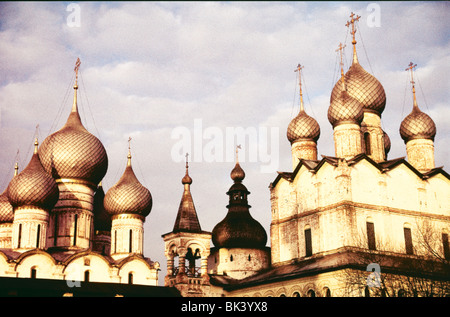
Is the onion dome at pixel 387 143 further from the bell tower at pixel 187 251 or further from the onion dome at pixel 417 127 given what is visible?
the bell tower at pixel 187 251

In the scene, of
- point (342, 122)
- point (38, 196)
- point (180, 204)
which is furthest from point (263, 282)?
point (38, 196)

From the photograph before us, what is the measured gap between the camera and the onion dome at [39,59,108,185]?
115 feet

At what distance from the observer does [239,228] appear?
129 feet

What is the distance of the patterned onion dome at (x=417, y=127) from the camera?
37.0 meters

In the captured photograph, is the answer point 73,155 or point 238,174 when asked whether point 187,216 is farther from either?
point 238,174

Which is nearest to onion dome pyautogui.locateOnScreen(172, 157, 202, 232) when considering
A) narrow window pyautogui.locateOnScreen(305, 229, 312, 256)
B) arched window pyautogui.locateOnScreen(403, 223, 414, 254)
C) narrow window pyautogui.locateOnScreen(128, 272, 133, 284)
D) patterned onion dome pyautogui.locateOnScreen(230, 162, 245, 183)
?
narrow window pyautogui.locateOnScreen(128, 272, 133, 284)

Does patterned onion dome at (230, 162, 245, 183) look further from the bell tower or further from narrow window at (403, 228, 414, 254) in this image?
narrow window at (403, 228, 414, 254)

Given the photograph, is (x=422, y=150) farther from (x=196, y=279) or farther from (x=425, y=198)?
(x=196, y=279)

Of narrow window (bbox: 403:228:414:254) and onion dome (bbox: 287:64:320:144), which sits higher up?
onion dome (bbox: 287:64:320:144)

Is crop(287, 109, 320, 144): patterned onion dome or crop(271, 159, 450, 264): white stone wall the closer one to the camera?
crop(271, 159, 450, 264): white stone wall

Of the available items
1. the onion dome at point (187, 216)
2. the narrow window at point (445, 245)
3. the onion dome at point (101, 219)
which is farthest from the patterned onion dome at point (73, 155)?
the narrow window at point (445, 245)

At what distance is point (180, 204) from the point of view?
3625 centimetres

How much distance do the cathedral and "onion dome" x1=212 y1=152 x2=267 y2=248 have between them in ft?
0.54
